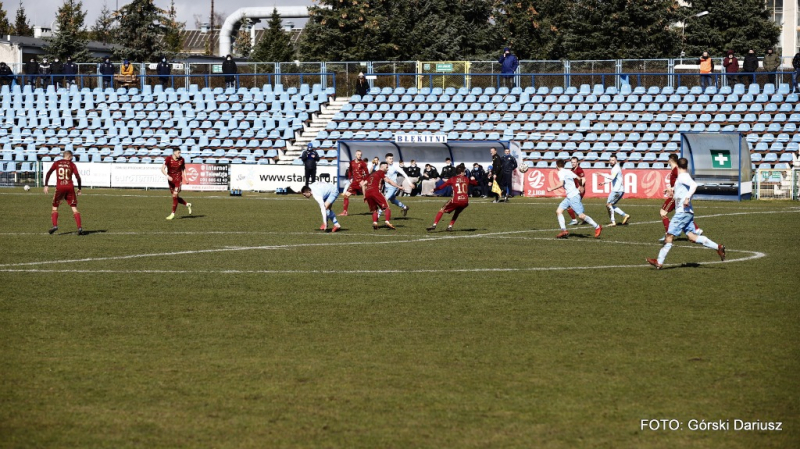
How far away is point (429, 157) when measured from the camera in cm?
4591

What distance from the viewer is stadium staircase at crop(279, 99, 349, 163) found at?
4894cm

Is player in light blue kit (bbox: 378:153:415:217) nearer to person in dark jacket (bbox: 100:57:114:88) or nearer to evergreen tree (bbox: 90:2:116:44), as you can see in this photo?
person in dark jacket (bbox: 100:57:114:88)

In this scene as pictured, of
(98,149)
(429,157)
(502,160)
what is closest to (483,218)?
(502,160)

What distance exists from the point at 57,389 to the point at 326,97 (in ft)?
147

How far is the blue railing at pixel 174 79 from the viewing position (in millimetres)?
53969

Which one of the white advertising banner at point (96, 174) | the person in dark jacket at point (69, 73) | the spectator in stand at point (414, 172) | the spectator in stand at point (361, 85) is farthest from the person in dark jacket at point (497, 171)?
the person in dark jacket at point (69, 73)

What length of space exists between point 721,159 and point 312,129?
796 inches

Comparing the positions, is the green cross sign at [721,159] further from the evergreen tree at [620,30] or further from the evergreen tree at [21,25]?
the evergreen tree at [21,25]

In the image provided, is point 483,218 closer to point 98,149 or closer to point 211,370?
point 211,370

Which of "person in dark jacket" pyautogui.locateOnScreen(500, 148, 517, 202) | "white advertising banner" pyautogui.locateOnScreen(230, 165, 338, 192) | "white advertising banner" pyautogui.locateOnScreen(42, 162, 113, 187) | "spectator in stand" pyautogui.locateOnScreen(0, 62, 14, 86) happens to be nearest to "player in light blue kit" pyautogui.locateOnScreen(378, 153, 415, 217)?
"person in dark jacket" pyautogui.locateOnScreen(500, 148, 517, 202)

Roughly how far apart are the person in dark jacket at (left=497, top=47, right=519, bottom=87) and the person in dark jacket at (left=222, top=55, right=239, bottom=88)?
14532mm

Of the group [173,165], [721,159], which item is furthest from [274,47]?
[173,165]

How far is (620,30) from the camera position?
66.1 metres

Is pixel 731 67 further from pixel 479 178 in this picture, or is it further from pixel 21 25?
pixel 21 25
